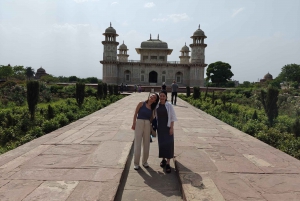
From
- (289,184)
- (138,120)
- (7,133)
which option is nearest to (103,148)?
(138,120)

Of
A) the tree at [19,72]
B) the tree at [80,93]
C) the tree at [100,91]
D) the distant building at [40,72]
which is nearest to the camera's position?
the tree at [80,93]

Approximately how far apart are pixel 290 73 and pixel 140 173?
167ft

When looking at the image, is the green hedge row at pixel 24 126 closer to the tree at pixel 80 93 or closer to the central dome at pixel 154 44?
the tree at pixel 80 93

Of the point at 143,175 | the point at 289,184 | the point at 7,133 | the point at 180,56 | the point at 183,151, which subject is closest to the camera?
the point at 289,184

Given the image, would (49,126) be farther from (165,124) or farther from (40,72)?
(40,72)

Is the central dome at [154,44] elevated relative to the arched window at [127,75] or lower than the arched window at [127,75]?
elevated

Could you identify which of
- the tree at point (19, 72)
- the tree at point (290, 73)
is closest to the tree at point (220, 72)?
the tree at point (290, 73)

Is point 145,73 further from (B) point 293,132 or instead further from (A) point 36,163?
(A) point 36,163

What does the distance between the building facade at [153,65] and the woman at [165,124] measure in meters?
31.4

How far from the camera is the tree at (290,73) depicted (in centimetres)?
4600

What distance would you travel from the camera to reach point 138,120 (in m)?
3.40

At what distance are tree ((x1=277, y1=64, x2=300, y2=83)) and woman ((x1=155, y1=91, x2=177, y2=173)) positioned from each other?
49.1 m

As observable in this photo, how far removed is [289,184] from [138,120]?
1.93 meters

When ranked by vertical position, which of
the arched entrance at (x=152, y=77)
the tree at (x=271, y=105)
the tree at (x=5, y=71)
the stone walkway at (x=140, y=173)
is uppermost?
the tree at (x=5, y=71)
